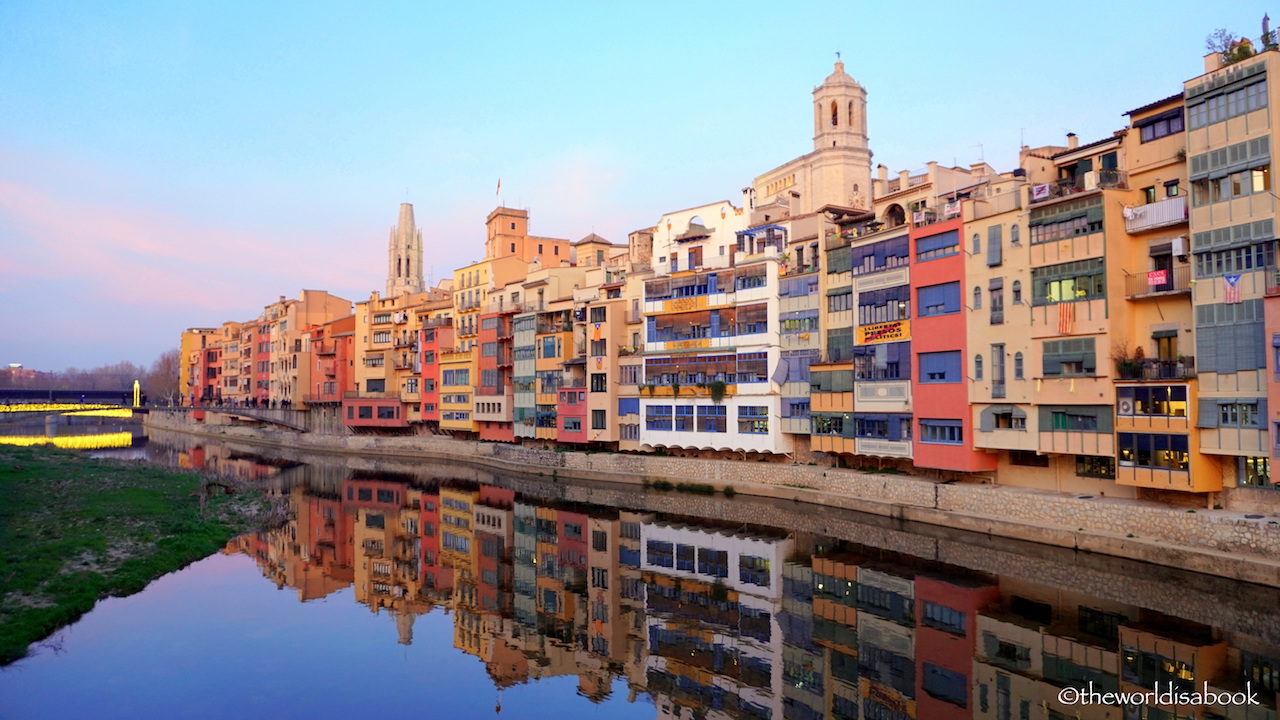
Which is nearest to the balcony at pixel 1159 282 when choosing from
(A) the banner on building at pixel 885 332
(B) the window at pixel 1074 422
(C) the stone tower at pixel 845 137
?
(B) the window at pixel 1074 422

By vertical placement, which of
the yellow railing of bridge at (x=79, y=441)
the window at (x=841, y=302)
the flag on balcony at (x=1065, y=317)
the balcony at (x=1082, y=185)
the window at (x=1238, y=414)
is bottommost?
the yellow railing of bridge at (x=79, y=441)

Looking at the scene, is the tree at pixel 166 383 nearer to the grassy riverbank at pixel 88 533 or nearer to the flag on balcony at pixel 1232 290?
the grassy riverbank at pixel 88 533

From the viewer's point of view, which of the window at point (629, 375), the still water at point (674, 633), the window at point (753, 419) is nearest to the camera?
the still water at point (674, 633)

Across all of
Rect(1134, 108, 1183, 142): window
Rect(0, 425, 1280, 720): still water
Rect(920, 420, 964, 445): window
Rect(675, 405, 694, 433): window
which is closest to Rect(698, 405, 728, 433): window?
Rect(675, 405, 694, 433): window

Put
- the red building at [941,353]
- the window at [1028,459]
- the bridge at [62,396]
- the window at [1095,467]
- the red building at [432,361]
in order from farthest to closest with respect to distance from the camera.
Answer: the bridge at [62,396]
the red building at [432,361]
the red building at [941,353]
the window at [1028,459]
the window at [1095,467]

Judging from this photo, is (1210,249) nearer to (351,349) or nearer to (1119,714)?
(1119,714)

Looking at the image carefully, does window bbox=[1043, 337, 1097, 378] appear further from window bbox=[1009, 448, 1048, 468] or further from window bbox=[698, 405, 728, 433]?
window bbox=[698, 405, 728, 433]

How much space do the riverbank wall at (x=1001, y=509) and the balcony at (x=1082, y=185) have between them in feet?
36.4

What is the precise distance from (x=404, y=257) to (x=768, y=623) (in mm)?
123929

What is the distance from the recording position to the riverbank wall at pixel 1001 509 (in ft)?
77.1

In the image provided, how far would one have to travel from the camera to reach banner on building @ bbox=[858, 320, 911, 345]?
36312 millimetres

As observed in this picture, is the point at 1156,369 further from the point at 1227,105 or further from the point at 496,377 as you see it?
the point at 496,377

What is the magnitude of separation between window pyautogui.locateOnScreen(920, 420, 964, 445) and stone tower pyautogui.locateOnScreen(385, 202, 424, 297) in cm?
11270

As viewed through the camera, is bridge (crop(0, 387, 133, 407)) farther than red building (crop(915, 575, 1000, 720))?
Yes
